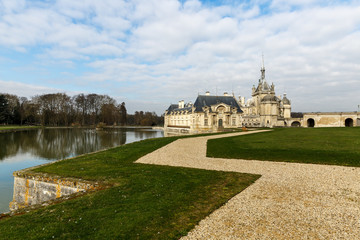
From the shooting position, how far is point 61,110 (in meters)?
72.2

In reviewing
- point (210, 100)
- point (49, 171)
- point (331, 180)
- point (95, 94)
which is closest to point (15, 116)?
point (95, 94)

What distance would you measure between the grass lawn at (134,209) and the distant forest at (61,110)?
74074mm

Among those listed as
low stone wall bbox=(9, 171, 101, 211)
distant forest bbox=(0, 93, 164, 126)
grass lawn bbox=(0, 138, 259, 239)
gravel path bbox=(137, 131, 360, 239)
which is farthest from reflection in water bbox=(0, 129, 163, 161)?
distant forest bbox=(0, 93, 164, 126)

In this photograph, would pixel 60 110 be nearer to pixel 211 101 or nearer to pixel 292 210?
pixel 211 101

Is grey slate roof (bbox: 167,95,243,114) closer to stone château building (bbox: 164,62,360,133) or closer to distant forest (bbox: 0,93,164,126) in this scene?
stone château building (bbox: 164,62,360,133)

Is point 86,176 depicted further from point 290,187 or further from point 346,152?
point 346,152

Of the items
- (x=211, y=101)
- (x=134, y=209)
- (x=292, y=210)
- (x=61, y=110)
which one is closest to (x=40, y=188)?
(x=134, y=209)

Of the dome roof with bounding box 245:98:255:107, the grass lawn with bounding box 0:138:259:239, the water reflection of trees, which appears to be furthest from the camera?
the dome roof with bounding box 245:98:255:107

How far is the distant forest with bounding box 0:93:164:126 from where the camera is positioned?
223ft

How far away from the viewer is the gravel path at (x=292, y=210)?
4.16 m

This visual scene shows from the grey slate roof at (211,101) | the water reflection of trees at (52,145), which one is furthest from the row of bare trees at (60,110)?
the grey slate roof at (211,101)

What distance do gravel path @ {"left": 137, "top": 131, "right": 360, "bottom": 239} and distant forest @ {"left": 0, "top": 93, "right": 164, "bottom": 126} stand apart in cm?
7635

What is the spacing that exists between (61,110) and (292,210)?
81583 mm

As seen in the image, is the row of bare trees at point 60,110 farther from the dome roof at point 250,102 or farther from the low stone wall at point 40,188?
the low stone wall at point 40,188
